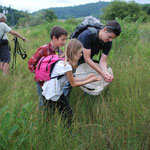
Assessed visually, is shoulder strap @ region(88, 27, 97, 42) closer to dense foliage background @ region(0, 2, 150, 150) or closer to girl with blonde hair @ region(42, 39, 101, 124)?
girl with blonde hair @ region(42, 39, 101, 124)

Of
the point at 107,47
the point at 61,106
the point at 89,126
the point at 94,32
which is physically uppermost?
the point at 94,32

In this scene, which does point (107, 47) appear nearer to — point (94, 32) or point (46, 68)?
point (94, 32)

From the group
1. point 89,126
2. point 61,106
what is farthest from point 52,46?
point 89,126

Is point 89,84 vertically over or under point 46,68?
under

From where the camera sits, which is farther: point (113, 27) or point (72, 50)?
point (113, 27)

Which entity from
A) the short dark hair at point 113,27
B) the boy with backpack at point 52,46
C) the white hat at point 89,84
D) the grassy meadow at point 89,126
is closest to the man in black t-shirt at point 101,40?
the short dark hair at point 113,27

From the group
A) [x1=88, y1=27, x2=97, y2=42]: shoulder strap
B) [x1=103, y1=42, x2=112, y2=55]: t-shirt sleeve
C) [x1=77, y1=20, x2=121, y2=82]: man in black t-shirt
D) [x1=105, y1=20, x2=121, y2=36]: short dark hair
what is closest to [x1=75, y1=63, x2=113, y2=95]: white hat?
[x1=77, y1=20, x2=121, y2=82]: man in black t-shirt

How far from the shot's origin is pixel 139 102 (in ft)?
6.42

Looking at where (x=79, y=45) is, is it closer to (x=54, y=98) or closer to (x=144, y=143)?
(x=54, y=98)

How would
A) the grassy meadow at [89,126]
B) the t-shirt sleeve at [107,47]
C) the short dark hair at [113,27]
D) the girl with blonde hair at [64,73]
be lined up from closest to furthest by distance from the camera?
1. the grassy meadow at [89,126]
2. the girl with blonde hair at [64,73]
3. the short dark hair at [113,27]
4. the t-shirt sleeve at [107,47]

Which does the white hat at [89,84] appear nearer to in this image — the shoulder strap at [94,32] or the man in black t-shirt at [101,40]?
the man in black t-shirt at [101,40]

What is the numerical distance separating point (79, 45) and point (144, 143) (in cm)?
118

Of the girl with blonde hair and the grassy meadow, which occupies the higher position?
the girl with blonde hair

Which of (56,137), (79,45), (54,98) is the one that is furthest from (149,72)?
(56,137)
